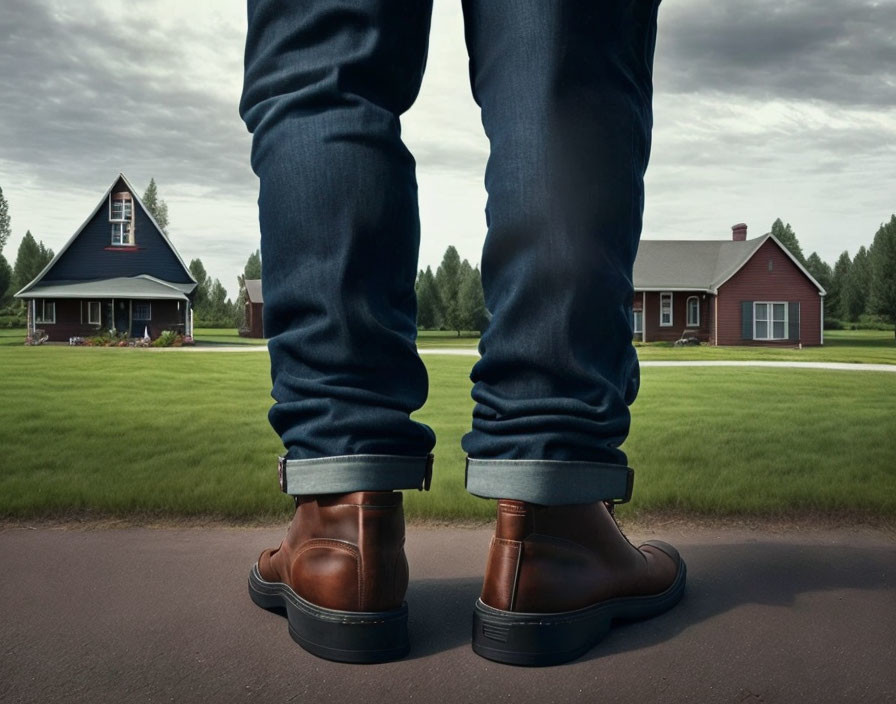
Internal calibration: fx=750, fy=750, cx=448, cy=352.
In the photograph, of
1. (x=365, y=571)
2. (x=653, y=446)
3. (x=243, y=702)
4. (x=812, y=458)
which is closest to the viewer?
(x=243, y=702)

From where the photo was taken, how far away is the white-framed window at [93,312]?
63.0ft

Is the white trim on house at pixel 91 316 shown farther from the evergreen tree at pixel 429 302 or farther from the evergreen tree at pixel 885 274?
the evergreen tree at pixel 885 274

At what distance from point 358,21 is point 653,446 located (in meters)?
1.94

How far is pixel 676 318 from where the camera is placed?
21906 millimetres

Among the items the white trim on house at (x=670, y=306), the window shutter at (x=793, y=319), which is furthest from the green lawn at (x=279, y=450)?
the window shutter at (x=793, y=319)

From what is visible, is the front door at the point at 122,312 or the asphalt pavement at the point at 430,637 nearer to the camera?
the asphalt pavement at the point at 430,637

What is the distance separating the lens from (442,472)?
7.22 ft

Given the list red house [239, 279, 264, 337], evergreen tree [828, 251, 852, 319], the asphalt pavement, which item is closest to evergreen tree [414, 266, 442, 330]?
red house [239, 279, 264, 337]

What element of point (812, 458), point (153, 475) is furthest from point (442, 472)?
point (812, 458)

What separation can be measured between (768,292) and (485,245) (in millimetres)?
22259

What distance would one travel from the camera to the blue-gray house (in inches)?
725

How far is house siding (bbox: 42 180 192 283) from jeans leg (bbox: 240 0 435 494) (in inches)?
752

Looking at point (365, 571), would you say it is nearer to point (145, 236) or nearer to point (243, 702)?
point (243, 702)

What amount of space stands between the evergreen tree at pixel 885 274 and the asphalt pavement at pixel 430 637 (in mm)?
25762
